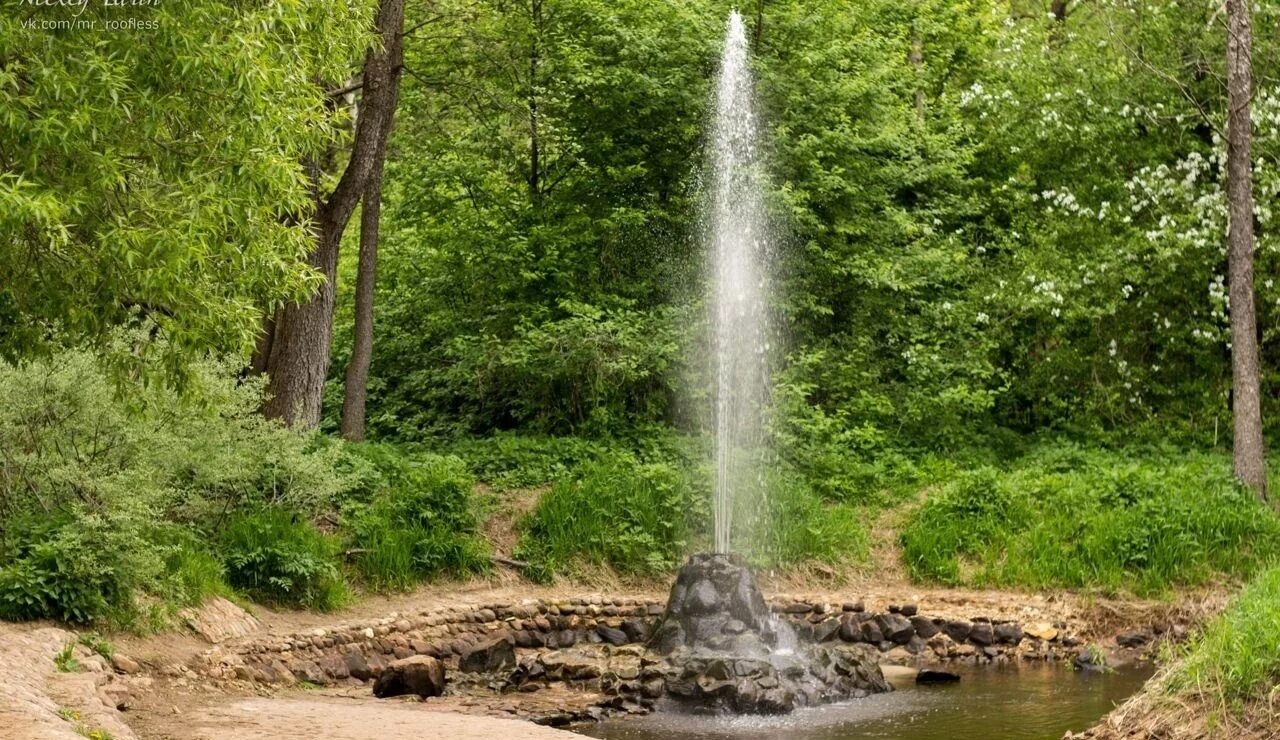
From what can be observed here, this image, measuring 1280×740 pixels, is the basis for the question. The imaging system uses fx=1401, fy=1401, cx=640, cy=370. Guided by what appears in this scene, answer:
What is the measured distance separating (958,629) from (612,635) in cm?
352

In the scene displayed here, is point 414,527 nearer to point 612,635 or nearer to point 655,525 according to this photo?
point 612,635

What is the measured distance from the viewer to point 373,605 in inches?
556

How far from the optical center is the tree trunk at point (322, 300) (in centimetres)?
1664

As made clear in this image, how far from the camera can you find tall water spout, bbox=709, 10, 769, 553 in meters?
17.3

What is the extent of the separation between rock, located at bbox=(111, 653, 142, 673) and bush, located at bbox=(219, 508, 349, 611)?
304 centimetres

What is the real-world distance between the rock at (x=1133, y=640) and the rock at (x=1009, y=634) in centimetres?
96

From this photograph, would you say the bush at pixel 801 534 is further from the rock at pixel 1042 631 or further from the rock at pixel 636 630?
the rock at pixel 1042 631

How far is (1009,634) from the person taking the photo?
14.1 metres

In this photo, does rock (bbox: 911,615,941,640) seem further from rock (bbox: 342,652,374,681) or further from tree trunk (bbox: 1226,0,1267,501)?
rock (bbox: 342,652,374,681)

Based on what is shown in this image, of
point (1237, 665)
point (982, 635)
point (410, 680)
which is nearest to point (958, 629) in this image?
point (982, 635)

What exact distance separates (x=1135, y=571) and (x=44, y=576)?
10939 millimetres

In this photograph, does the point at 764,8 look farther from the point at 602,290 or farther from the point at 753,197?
the point at 602,290

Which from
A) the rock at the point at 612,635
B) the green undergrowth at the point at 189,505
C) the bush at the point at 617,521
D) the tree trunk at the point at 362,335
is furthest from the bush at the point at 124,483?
the tree trunk at the point at 362,335

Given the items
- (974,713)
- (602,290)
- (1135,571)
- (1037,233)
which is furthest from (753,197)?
(974,713)
